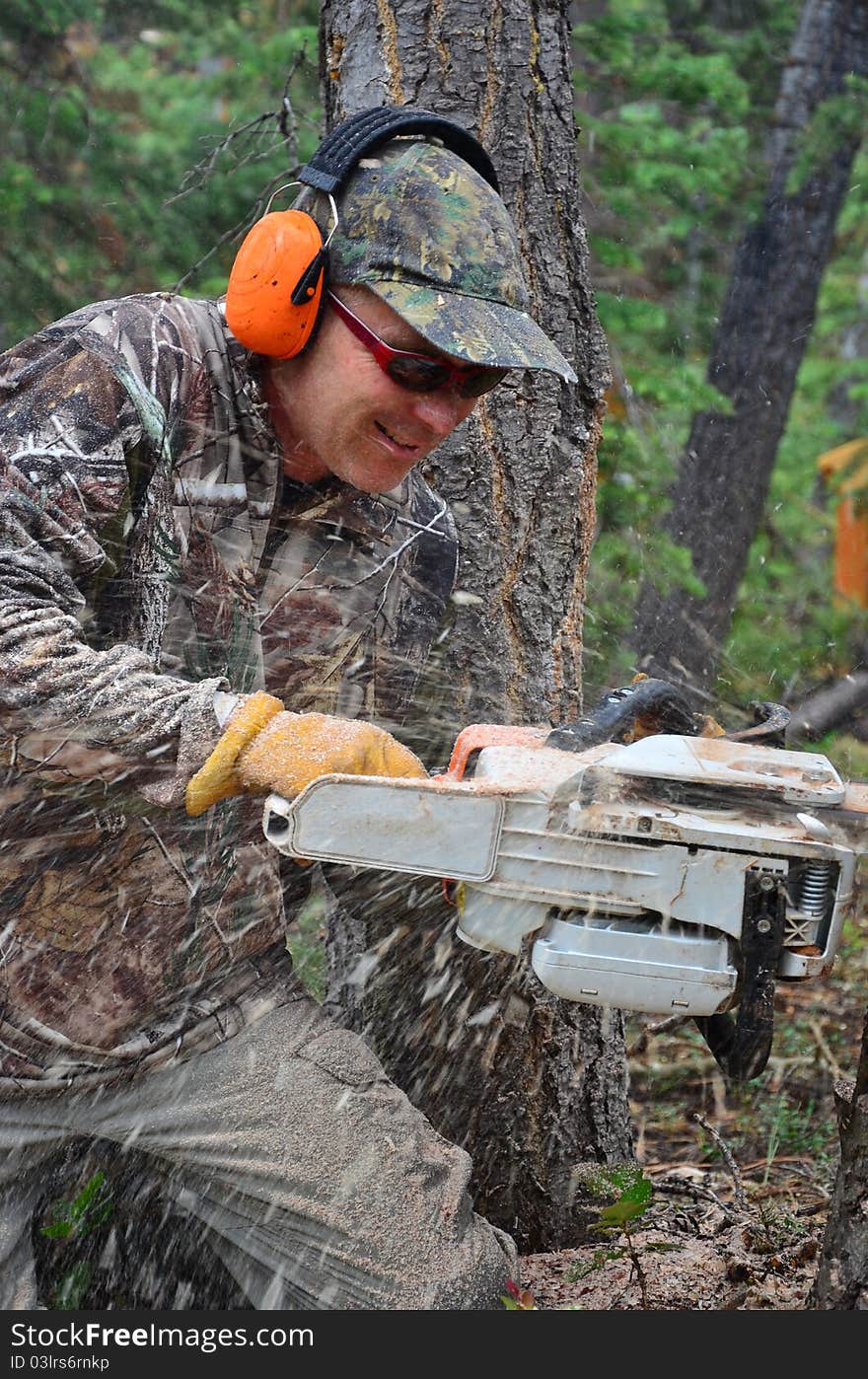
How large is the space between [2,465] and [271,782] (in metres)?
0.71

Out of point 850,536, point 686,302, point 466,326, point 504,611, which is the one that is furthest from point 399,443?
point 686,302

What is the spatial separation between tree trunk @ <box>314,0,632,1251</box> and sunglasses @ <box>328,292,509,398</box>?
2.11ft

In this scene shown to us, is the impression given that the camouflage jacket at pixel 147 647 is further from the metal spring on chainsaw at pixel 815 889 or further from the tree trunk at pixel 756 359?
the tree trunk at pixel 756 359

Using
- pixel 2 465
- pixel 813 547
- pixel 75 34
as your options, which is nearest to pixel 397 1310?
pixel 2 465

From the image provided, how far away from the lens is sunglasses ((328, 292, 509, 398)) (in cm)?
232

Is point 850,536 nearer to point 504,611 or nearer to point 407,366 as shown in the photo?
point 504,611

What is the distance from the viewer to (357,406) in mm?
2391

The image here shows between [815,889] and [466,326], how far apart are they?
1.17 metres

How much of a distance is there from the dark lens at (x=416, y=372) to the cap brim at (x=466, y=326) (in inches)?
2.8

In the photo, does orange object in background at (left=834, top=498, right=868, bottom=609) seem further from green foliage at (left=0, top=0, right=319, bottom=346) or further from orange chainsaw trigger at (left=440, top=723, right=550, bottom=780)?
orange chainsaw trigger at (left=440, top=723, right=550, bottom=780)

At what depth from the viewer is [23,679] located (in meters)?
1.99

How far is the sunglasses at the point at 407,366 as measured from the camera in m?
2.32

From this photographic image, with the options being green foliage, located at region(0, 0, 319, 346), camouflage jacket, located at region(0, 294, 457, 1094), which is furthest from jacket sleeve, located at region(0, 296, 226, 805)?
green foliage, located at region(0, 0, 319, 346)

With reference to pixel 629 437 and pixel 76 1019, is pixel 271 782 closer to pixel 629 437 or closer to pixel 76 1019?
pixel 76 1019
